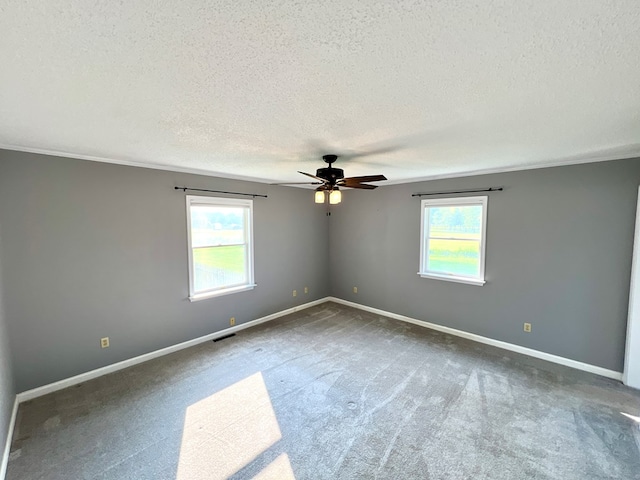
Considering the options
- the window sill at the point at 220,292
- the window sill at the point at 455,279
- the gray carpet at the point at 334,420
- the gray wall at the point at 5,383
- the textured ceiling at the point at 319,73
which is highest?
the textured ceiling at the point at 319,73

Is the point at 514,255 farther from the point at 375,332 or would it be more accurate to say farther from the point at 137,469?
the point at 137,469

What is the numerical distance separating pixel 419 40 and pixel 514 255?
347 centimetres

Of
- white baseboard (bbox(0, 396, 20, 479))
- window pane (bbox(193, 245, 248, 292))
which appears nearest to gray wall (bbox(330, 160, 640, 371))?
window pane (bbox(193, 245, 248, 292))

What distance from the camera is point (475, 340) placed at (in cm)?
389

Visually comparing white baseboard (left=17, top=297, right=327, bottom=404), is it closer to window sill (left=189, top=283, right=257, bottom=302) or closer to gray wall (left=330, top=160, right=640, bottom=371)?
window sill (left=189, top=283, right=257, bottom=302)

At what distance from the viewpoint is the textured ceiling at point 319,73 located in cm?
92

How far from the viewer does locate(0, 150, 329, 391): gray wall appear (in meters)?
2.57

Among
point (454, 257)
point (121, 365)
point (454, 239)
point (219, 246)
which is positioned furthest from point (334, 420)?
point (454, 239)

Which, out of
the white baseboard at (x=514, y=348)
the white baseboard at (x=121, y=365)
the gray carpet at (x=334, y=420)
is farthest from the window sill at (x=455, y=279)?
the white baseboard at (x=121, y=365)

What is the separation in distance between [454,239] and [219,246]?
361 cm

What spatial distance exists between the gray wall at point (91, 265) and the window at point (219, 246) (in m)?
0.14

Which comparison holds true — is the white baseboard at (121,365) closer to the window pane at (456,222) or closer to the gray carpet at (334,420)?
the gray carpet at (334,420)

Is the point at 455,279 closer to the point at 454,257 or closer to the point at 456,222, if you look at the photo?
the point at 454,257

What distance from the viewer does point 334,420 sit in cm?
234
